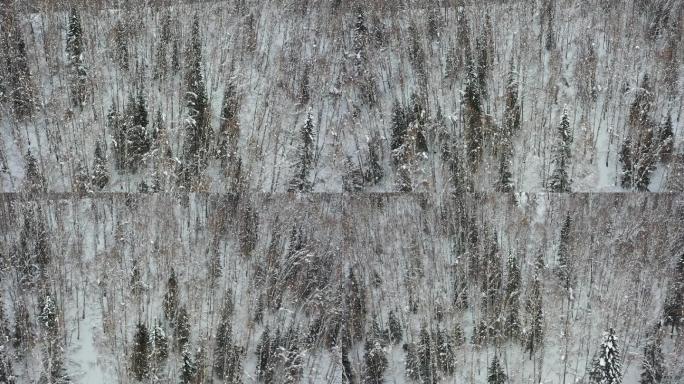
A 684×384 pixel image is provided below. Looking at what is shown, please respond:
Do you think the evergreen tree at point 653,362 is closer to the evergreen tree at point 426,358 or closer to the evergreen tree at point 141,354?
the evergreen tree at point 426,358

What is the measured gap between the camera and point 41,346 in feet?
92.2

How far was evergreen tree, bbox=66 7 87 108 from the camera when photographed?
3278cm

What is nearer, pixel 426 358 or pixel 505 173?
pixel 426 358

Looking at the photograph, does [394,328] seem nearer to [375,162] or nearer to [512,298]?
[512,298]

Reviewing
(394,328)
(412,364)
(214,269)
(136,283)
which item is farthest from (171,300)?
(412,364)

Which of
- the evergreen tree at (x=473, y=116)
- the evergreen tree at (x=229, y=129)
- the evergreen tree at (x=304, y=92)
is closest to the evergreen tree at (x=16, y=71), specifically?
the evergreen tree at (x=229, y=129)

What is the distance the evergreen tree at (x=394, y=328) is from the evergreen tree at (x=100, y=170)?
404 inches

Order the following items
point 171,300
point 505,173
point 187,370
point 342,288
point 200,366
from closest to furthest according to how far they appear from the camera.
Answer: point 187,370 < point 200,366 < point 171,300 < point 342,288 < point 505,173

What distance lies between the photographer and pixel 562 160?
100 feet

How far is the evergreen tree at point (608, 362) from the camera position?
85.6 ft

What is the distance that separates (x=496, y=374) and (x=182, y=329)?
9.10 metres

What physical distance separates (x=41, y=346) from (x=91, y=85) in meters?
9.35

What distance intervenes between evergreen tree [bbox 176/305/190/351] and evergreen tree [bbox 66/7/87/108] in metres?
8.86

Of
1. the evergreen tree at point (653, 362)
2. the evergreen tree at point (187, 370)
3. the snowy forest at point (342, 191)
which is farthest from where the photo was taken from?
the snowy forest at point (342, 191)
